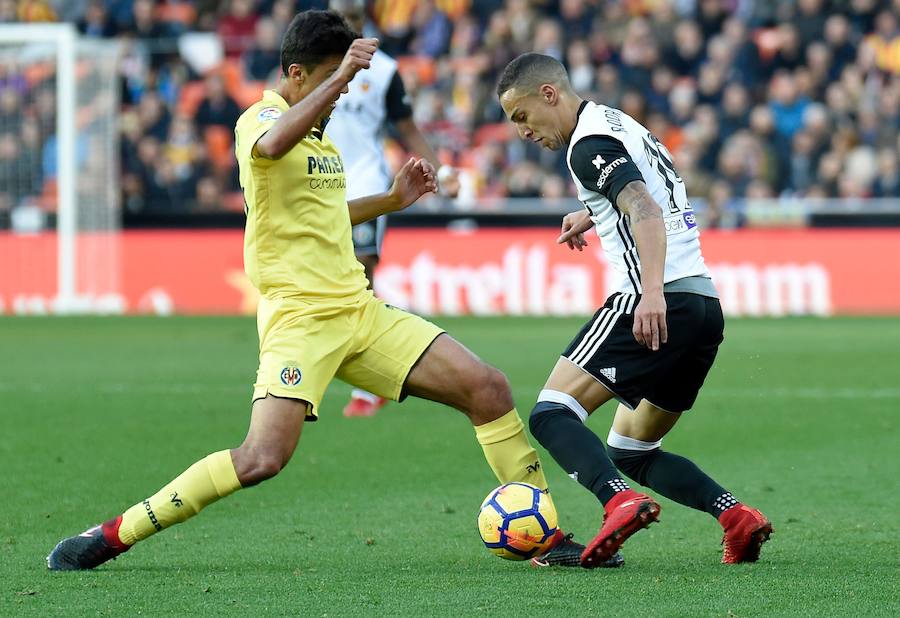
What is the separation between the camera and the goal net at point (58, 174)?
19.6 metres

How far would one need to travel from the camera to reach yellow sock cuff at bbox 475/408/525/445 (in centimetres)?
566

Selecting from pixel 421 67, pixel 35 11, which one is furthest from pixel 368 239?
pixel 35 11

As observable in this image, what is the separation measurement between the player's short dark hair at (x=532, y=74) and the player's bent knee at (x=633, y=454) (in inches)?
54.1

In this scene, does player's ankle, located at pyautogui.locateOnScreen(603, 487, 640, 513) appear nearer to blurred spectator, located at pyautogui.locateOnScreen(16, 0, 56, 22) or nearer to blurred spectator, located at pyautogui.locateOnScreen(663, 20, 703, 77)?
blurred spectator, located at pyautogui.locateOnScreen(663, 20, 703, 77)

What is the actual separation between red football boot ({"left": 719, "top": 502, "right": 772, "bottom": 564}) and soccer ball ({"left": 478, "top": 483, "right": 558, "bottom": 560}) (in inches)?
23.9

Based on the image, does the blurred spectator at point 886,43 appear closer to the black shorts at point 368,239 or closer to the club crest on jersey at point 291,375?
the black shorts at point 368,239

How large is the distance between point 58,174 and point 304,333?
15.5 meters

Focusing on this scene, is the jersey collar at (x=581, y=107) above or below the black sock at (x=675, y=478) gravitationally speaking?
above

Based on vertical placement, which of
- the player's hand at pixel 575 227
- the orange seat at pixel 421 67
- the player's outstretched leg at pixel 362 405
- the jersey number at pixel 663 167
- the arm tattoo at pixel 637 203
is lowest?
the player's outstretched leg at pixel 362 405

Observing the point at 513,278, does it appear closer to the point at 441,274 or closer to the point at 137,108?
the point at 441,274

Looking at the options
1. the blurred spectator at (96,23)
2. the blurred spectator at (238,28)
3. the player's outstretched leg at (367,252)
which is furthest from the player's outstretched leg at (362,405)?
the blurred spectator at (96,23)

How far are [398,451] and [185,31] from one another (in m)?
Answer: 16.9

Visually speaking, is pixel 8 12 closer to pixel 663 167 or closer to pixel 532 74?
pixel 532 74

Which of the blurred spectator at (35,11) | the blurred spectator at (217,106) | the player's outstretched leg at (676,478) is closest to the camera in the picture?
the player's outstretched leg at (676,478)
